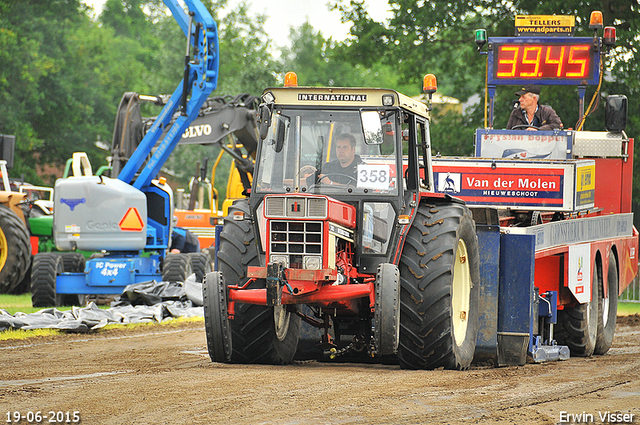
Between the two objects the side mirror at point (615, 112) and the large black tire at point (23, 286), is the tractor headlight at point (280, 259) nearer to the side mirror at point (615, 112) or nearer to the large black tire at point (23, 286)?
the side mirror at point (615, 112)

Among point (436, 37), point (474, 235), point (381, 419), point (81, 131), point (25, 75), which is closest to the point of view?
point (381, 419)

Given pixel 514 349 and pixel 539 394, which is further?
pixel 514 349

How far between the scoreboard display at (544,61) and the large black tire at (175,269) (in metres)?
5.85

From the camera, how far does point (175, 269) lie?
15.7 m

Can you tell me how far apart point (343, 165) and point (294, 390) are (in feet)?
7.27

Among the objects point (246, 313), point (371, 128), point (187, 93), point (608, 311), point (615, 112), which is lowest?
point (608, 311)

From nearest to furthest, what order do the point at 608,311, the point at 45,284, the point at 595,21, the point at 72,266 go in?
the point at 608,311 → the point at 595,21 → the point at 45,284 → the point at 72,266

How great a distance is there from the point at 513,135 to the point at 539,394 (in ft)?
19.6

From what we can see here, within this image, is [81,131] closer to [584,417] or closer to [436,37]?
[436,37]

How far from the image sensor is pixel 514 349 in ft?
30.6

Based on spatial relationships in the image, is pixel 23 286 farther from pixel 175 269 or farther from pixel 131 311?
pixel 131 311

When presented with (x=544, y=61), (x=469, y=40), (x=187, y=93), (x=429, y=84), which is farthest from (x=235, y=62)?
(x=429, y=84)

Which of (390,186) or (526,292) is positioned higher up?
(390,186)

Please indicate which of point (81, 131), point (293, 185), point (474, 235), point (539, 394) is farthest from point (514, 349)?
point (81, 131)
